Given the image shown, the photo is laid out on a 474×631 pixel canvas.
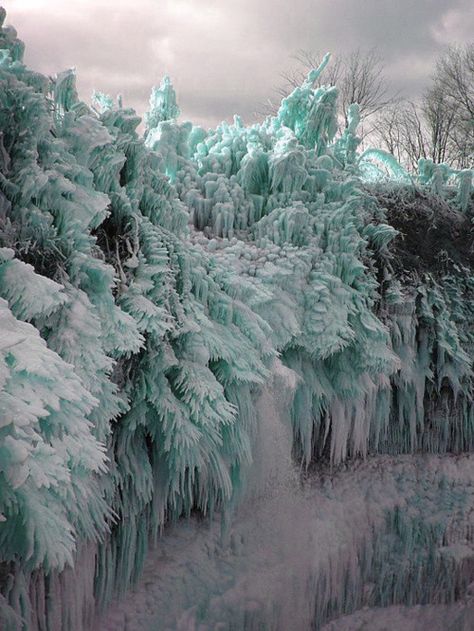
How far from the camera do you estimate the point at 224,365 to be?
13.5 ft

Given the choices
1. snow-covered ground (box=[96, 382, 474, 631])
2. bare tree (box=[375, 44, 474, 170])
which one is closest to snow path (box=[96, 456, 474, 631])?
snow-covered ground (box=[96, 382, 474, 631])

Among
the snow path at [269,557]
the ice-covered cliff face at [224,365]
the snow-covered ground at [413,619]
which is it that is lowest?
the snow-covered ground at [413,619]

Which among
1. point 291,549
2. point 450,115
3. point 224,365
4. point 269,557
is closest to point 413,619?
point 291,549

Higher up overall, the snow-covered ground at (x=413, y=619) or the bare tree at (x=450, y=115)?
the bare tree at (x=450, y=115)

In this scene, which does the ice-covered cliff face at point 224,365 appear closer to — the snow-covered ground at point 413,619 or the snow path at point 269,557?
the snow path at point 269,557

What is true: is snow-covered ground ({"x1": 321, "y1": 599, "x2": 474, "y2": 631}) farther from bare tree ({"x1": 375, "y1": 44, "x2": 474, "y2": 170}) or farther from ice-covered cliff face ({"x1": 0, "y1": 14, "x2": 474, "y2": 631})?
bare tree ({"x1": 375, "y1": 44, "x2": 474, "y2": 170})

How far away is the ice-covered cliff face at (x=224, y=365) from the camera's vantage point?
9.61 ft

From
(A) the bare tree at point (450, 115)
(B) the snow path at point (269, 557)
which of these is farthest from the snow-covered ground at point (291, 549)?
(A) the bare tree at point (450, 115)

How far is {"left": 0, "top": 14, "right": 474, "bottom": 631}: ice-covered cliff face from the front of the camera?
293 cm

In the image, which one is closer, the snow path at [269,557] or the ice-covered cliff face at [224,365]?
the ice-covered cliff face at [224,365]

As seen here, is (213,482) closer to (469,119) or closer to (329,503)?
(329,503)

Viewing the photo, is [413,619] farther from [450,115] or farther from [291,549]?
[450,115]

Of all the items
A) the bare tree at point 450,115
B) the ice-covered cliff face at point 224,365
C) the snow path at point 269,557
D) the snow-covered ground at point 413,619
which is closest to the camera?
the ice-covered cliff face at point 224,365

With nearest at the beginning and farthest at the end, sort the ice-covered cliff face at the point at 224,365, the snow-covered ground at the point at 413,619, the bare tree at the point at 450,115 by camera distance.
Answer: the ice-covered cliff face at the point at 224,365
the snow-covered ground at the point at 413,619
the bare tree at the point at 450,115
